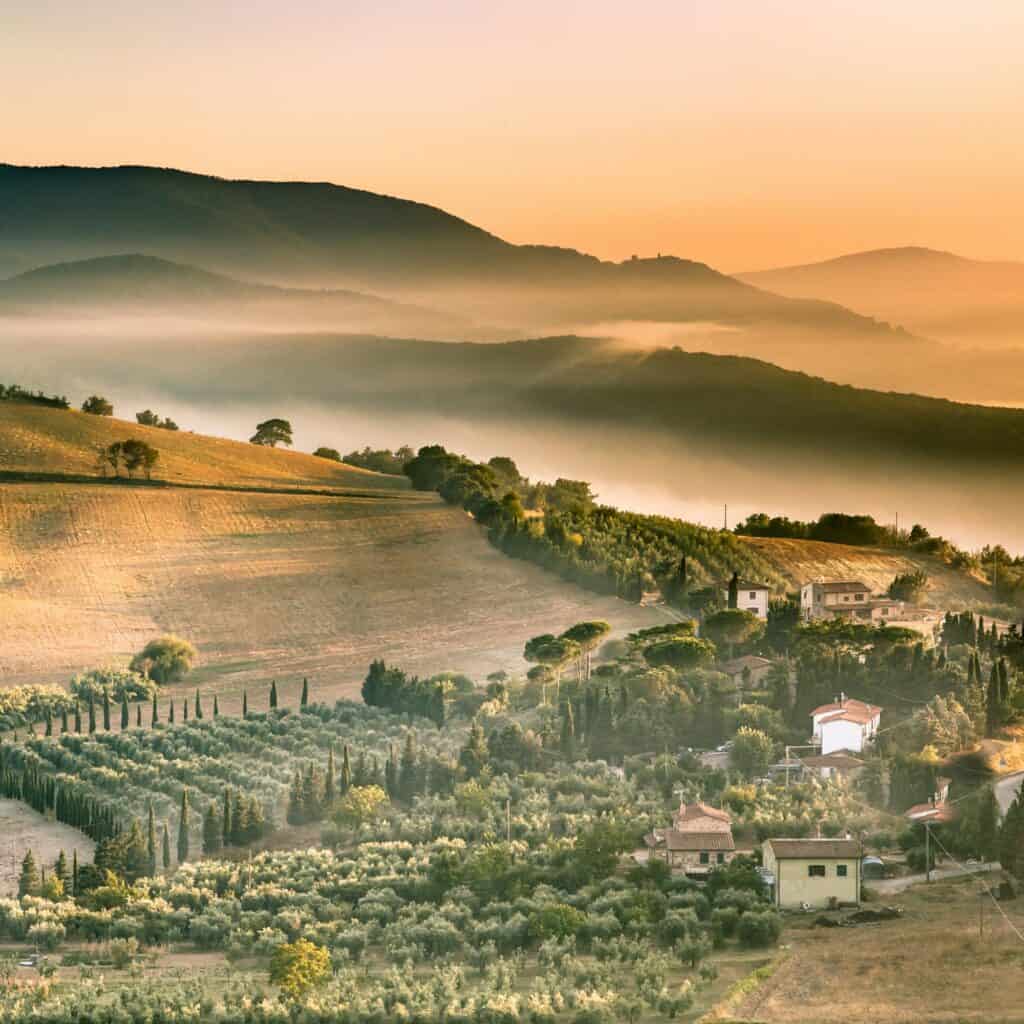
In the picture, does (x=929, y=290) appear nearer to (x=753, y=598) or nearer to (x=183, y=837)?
(x=753, y=598)

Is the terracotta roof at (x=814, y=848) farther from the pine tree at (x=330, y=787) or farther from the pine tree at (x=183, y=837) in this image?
the pine tree at (x=183, y=837)

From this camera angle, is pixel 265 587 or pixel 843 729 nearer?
pixel 843 729

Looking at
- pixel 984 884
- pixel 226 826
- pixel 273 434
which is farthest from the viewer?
pixel 273 434

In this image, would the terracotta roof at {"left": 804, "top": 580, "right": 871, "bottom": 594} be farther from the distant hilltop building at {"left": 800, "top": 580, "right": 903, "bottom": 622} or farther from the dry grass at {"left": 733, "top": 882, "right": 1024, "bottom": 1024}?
the dry grass at {"left": 733, "top": 882, "right": 1024, "bottom": 1024}

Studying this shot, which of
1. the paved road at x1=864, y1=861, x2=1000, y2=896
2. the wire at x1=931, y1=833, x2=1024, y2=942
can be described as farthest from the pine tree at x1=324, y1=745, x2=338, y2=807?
the wire at x1=931, y1=833, x2=1024, y2=942

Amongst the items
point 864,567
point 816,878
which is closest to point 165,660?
point 864,567

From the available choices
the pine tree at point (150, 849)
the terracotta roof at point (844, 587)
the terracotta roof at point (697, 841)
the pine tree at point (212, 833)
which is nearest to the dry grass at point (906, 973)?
the terracotta roof at point (697, 841)
